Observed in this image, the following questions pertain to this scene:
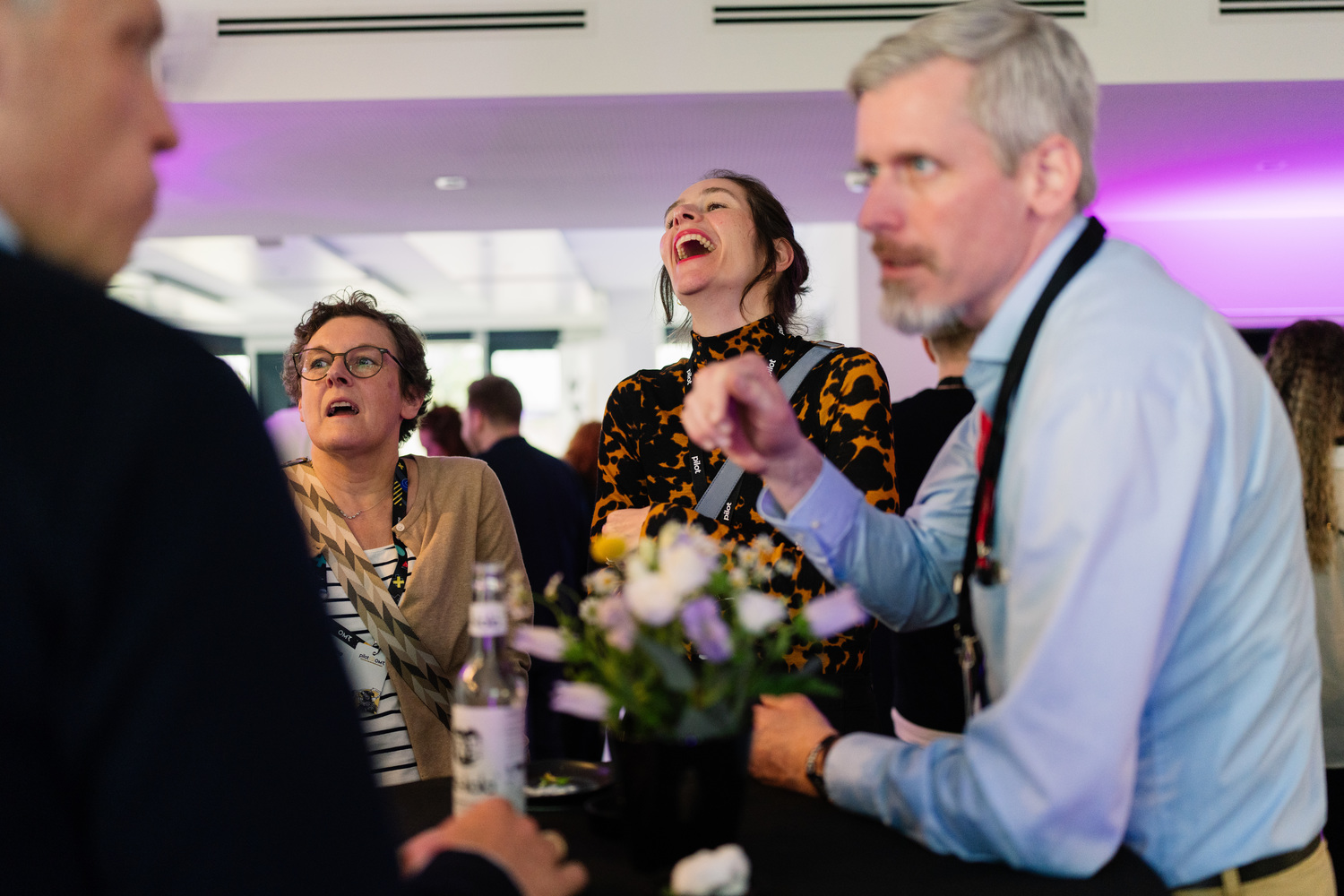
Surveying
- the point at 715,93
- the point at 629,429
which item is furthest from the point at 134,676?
the point at 715,93

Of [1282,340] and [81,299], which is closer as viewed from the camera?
[81,299]

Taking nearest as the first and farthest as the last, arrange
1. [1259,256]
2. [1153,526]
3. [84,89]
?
[84,89]
[1153,526]
[1259,256]

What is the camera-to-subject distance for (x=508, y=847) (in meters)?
0.79

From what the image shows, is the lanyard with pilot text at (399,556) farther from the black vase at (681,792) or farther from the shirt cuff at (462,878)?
the shirt cuff at (462,878)

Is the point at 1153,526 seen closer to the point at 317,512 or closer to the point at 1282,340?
the point at 317,512

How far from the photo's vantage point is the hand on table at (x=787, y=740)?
1177mm

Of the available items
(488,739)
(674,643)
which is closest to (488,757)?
(488,739)

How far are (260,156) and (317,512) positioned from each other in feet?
13.6

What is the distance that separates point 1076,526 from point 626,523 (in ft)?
3.53

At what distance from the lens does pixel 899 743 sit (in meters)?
1.10

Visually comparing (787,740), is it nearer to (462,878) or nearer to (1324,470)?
(462,878)

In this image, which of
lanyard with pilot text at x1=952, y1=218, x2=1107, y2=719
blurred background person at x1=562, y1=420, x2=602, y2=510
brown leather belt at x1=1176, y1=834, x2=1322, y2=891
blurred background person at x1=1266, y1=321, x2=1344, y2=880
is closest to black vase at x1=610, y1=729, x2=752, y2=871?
lanyard with pilot text at x1=952, y1=218, x2=1107, y2=719

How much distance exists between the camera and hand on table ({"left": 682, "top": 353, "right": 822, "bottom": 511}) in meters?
1.14

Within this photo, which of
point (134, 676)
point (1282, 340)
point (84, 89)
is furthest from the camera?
point (1282, 340)
